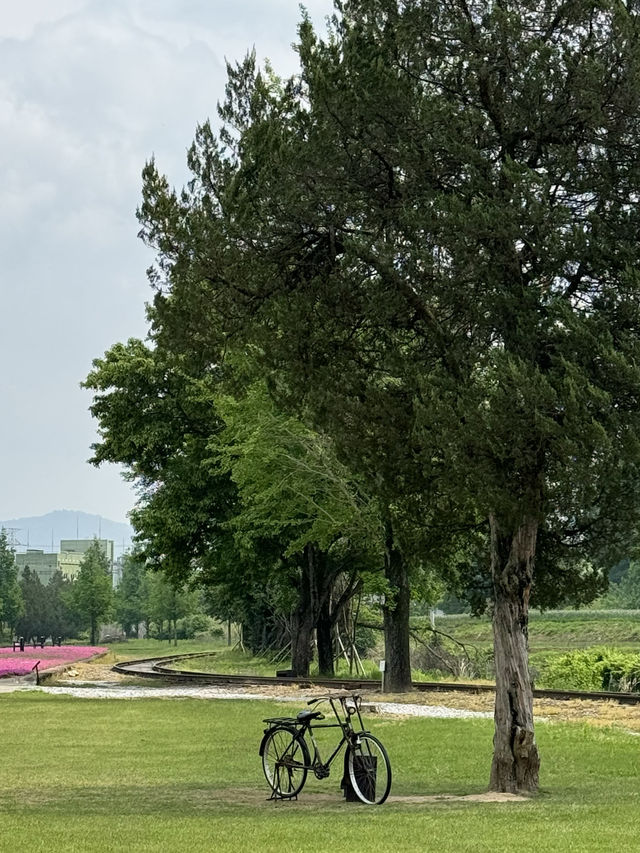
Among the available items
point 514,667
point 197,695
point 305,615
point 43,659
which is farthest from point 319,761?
point 43,659

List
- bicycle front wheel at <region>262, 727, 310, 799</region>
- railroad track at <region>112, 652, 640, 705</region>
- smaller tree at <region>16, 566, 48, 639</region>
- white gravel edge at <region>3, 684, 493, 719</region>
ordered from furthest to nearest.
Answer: smaller tree at <region>16, 566, 48, 639</region>, railroad track at <region>112, 652, 640, 705</region>, white gravel edge at <region>3, 684, 493, 719</region>, bicycle front wheel at <region>262, 727, 310, 799</region>

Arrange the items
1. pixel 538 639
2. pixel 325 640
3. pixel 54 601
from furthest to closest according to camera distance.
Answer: pixel 54 601
pixel 538 639
pixel 325 640

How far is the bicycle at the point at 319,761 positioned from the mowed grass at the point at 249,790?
0.27 m

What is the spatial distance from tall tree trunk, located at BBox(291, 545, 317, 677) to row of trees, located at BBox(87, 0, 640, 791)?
2078cm

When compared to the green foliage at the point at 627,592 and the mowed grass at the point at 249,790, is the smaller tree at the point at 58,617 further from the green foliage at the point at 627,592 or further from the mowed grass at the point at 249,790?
the mowed grass at the point at 249,790

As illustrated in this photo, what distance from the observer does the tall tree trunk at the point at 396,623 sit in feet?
95.7

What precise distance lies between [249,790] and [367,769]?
2336 millimetres

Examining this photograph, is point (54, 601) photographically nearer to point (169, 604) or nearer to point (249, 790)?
point (169, 604)

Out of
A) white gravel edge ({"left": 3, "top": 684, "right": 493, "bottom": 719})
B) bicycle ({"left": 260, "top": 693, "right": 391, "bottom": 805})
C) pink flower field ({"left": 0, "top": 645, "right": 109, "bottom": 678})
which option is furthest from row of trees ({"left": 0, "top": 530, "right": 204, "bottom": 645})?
bicycle ({"left": 260, "top": 693, "right": 391, "bottom": 805})

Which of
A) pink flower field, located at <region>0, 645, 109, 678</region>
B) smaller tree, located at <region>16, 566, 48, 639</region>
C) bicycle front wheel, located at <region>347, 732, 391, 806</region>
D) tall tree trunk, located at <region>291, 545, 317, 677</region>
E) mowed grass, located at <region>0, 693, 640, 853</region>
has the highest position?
smaller tree, located at <region>16, 566, 48, 639</region>

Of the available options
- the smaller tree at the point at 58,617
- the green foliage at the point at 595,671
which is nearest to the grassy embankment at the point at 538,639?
the green foliage at the point at 595,671

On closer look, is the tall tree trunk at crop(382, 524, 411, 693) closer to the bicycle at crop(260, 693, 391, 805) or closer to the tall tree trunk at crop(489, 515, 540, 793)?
the tall tree trunk at crop(489, 515, 540, 793)

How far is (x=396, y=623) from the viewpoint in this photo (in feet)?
97.8

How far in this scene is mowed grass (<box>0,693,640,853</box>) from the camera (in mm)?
8750
